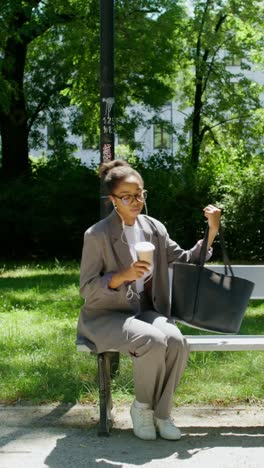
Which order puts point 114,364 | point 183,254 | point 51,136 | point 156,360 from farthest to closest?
point 51,136 < point 114,364 < point 183,254 < point 156,360

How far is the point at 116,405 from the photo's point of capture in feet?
15.0

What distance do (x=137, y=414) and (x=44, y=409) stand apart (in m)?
0.80

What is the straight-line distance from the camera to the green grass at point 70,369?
473 centimetres

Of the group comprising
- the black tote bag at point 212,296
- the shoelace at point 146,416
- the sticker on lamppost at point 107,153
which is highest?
the sticker on lamppost at point 107,153

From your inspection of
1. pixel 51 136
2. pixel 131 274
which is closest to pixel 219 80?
pixel 51 136

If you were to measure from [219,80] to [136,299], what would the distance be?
20.4m

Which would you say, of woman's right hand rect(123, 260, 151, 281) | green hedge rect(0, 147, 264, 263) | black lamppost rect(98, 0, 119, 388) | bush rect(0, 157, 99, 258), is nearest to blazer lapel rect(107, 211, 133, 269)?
woman's right hand rect(123, 260, 151, 281)

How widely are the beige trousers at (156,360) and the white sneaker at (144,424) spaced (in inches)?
2.0

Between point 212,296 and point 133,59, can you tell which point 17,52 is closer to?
point 133,59

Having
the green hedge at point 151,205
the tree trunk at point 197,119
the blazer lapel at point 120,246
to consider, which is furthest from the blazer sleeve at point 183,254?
the tree trunk at point 197,119

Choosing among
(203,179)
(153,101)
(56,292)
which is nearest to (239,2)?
(153,101)

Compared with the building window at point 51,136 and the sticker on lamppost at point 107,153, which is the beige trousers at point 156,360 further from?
the building window at point 51,136

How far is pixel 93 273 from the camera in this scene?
13.3 feet

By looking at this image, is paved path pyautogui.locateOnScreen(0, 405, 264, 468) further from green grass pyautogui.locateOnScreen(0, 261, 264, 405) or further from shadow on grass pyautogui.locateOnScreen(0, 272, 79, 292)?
shadow on grass pyautogui.locateOnScreen(0, 272, 79, 292)
